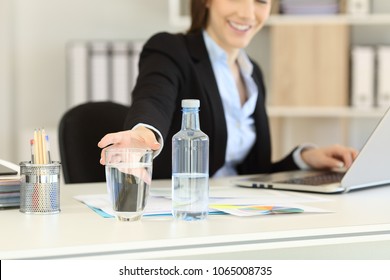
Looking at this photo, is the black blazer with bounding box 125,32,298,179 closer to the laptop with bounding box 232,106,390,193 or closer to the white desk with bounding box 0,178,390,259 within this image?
the laptop with bounding box 232,106,390,193

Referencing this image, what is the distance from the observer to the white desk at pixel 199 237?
3.06 ft

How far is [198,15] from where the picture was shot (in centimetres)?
210

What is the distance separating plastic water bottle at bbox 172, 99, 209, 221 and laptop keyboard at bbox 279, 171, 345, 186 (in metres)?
0.49

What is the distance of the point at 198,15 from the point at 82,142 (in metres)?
0.54

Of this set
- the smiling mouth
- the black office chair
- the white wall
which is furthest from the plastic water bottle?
the white wall

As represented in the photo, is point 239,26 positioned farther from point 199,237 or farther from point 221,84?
point 199,237

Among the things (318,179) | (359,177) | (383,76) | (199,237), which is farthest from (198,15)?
(383,76)

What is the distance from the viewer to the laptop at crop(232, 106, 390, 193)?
1.42 m

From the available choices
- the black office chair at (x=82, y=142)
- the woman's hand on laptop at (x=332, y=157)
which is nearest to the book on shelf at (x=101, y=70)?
the black office chair at (x=82, y=142)

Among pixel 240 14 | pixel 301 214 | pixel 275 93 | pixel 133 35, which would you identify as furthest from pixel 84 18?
pixel 301 214

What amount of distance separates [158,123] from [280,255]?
0.54 metres

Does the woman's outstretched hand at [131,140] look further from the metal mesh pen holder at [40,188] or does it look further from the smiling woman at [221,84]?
the smiling woman at [221,84]

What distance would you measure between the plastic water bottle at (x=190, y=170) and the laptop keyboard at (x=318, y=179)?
49 centimetres
